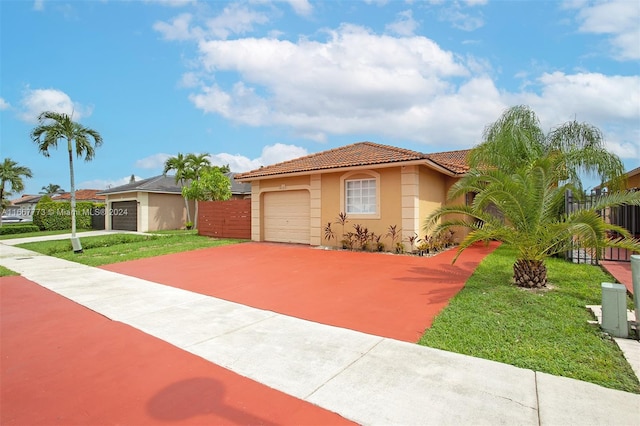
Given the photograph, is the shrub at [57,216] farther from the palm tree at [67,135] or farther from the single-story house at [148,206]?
the palm tree at [67,135]

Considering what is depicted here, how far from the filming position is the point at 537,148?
13320mm

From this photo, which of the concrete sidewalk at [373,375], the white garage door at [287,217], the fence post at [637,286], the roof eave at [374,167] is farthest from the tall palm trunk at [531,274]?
the white garage door at [287,217]

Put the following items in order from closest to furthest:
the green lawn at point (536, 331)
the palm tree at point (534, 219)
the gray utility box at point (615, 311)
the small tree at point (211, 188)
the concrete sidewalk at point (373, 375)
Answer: the concrete sidewalk at point (373, 375), the green lawn at point (536, 331), the gray utility box at point (615, 311), the palm tree at point (534, 219), the small tree at point (211, 188)

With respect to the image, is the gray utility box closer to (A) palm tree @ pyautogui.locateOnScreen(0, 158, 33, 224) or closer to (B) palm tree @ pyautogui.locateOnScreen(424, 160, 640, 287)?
(B) palm tree @ pyautogui.locateOnScreen(424, 160, 640, 287)

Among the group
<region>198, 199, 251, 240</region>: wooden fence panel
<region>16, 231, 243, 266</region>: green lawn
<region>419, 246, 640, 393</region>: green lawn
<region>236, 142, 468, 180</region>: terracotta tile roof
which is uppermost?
<region>236, 142, 468, 180</region>: terracotta tile roof

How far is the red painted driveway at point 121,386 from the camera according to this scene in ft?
9.80

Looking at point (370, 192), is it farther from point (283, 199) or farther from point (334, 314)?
point (334, 314)

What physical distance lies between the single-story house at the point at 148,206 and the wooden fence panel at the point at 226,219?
740cm

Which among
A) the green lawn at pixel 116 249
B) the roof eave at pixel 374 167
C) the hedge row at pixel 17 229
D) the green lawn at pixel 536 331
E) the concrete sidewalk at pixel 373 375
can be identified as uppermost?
the roof eave at pixel 374 167

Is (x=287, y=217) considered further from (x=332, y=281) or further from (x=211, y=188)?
(x=211, y=188)

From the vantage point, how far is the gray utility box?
4.54 m

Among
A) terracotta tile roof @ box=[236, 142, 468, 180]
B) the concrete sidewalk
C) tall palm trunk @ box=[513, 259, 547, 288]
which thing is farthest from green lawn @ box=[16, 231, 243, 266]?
tall palm trunk @ box=[513, 259, 547, 288]

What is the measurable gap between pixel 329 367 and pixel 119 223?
96.3ft

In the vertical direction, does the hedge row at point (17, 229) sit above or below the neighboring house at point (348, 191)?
below
